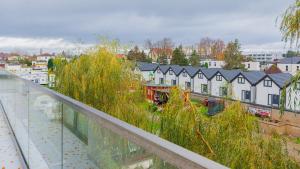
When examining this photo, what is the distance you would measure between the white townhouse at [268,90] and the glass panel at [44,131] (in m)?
18.7

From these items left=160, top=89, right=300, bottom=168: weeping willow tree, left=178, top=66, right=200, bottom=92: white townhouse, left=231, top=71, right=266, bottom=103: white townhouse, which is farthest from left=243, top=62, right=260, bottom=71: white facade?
left=160, top=89, right=300, bottom=168: weeping willow tree

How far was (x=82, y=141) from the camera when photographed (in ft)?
5.31

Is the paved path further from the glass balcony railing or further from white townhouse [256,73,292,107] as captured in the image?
white townhouse [256,73,292,107]

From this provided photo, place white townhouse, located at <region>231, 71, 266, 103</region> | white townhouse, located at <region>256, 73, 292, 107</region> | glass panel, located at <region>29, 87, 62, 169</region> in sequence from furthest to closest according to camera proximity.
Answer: white townhouse, located at <region>231, 71, 266, 103</region> → white townhouse, located at <region>256, 73, 292, 107</region> → glass panel, located at <region>29, 87, 62, 169</region>

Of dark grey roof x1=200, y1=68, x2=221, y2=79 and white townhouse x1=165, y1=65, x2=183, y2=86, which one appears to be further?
white townhouse x1=165, y1=65, x2=183, y2=86

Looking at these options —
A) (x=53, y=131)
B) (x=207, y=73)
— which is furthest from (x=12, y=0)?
(x=207, y=73)

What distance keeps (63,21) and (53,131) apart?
9883mm

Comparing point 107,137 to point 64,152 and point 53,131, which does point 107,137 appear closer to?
point 64,152

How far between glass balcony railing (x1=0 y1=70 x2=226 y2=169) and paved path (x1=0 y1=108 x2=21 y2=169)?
107 millimetres

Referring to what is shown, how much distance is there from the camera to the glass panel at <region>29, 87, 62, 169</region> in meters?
2.08

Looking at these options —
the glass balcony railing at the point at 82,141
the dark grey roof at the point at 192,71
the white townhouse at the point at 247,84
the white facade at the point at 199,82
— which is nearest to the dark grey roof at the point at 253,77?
the white townhouse at the point at 247,84

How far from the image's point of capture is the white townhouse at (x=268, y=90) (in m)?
19.8

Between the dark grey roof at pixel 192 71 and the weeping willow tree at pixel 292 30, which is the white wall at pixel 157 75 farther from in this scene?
the weeping willow tree at pixel 292 30

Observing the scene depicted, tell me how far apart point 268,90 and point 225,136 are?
1847 centimetres
